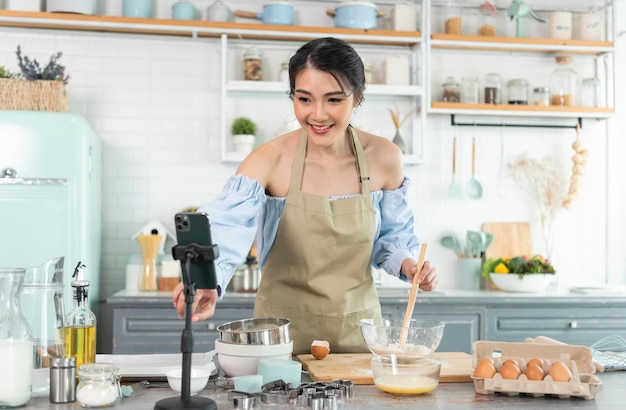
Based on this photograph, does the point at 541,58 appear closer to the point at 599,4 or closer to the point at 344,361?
the point at 599,4

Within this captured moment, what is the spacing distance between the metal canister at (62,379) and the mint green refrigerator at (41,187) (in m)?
2.65

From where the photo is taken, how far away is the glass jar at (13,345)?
1817 mm

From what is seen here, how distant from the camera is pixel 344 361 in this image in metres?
2.46

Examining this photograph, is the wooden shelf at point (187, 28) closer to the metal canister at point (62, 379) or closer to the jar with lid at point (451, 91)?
the jar with lid at point (451, 91)

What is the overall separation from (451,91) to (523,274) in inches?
54.8

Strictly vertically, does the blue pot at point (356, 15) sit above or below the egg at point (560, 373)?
above

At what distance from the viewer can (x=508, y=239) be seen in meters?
5.68

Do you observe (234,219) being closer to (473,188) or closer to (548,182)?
(473,188)

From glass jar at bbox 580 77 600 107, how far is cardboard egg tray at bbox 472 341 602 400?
13.0 ft

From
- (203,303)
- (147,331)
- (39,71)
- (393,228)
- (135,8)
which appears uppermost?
(135,8)

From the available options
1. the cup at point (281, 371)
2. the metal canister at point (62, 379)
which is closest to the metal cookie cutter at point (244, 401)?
the cup at point (281, 371)

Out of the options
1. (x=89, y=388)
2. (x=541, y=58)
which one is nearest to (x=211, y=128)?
(x=541, y=58)

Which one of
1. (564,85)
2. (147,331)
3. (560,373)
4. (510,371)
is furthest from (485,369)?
(564,85)

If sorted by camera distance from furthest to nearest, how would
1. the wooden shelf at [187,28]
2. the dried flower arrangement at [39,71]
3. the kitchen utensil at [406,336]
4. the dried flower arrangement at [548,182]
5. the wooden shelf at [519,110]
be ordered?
1. the dried flower arrangement at [548,182]
2. the wooden shelf at [519,110]
3. the wooden shelf at [187,28]
4. the dried flower arrangement at [39,71]
5. the kitchen utensil at [406,336]
